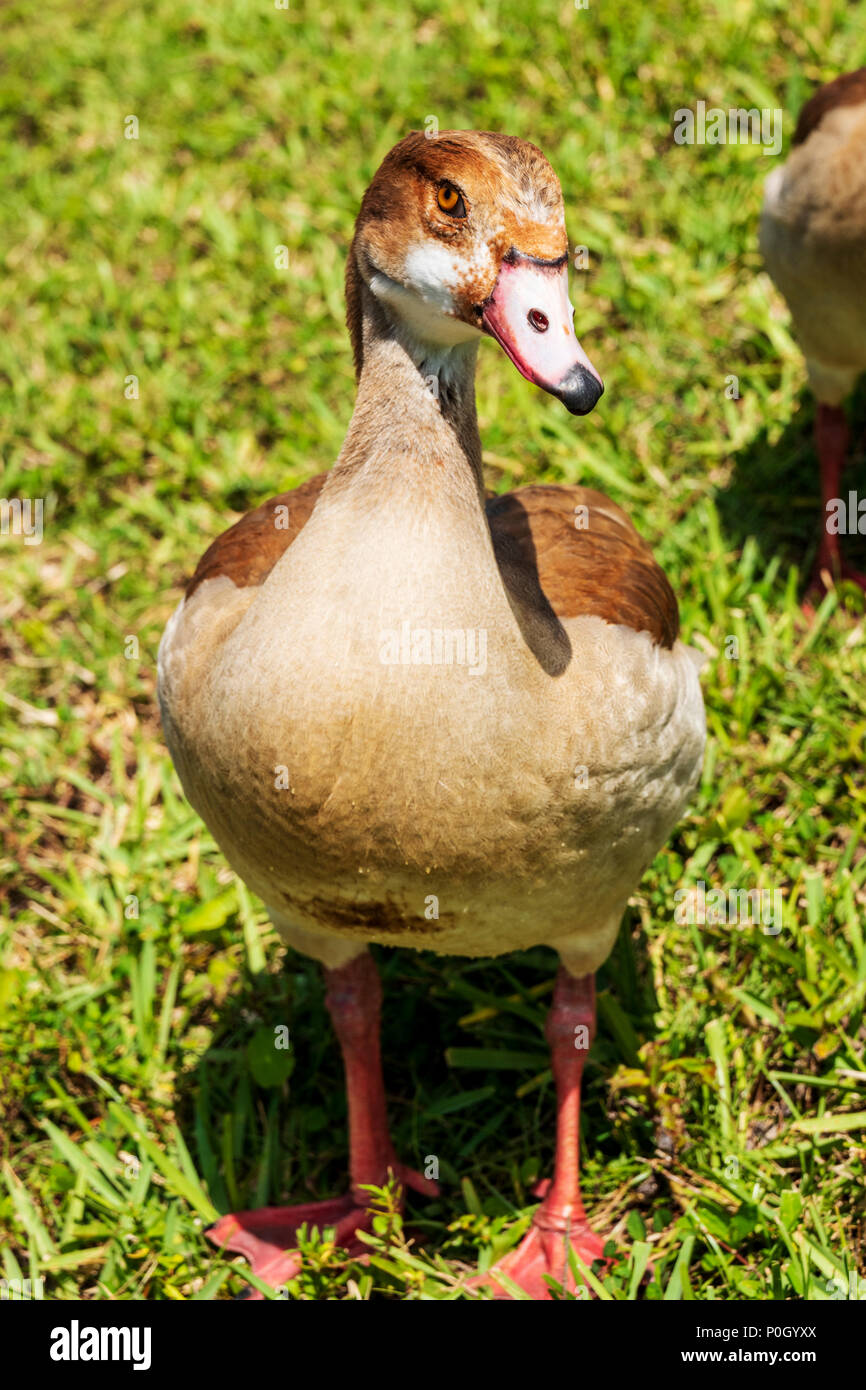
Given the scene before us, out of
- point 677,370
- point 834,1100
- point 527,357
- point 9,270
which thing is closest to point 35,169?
point 9,270

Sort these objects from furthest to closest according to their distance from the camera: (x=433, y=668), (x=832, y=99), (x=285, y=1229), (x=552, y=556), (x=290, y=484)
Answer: (x=290, y=484), (x=832, y=99), (x=285, y=1229), (x=552, y=556), (x=433, y=668)

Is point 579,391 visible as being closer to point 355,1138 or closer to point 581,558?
point 581,558

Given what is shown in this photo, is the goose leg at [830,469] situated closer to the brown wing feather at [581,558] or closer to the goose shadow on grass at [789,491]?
the goose shadow on grass at [789,491]

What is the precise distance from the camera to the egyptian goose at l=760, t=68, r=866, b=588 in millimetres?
4535

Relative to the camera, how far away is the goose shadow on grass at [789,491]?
5.34 m

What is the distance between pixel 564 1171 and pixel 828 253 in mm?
3037

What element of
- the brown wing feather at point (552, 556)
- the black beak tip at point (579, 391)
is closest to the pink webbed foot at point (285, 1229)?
the brown wing feather at point (552, 556)

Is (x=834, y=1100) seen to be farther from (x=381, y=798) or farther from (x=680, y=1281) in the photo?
(x=381, y=798)

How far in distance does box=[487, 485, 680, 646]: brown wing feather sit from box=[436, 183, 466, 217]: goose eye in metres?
0.81

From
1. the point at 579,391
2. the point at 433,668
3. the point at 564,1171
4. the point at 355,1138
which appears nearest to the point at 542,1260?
the point at 564,1171

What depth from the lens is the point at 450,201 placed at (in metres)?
2.74

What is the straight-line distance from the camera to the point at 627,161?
6.45 metres

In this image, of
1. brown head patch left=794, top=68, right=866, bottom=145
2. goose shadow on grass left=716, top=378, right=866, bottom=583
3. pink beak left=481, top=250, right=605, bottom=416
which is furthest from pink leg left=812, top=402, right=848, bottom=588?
pink beak left=481, top=250, right=605, bottom=416
